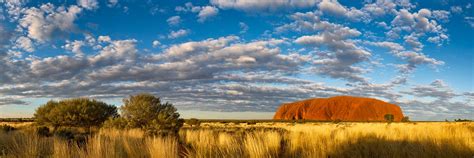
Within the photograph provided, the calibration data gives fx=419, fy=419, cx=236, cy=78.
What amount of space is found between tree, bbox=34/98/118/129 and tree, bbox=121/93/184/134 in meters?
4.00

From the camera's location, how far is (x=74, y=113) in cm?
2727

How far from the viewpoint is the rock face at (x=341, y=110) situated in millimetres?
158125

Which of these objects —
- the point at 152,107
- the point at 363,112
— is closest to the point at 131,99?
the point at 152,107

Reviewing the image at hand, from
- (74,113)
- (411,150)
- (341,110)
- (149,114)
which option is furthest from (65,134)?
(341,110)

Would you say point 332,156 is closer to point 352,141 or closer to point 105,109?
point 352,141

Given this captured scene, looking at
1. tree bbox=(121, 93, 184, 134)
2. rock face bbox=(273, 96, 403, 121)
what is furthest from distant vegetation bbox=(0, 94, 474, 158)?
rock face bbox=(273, 96, 403, 121)

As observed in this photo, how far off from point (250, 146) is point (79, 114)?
2210 centimetres

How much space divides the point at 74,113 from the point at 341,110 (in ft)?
484

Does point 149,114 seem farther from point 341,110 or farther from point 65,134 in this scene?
point 341,110

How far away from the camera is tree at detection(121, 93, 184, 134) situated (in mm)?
24203

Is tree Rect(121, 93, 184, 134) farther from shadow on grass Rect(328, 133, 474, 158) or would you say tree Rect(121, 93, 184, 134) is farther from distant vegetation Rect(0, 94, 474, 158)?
shadow on grass Rect(328, 133, 474, 158)

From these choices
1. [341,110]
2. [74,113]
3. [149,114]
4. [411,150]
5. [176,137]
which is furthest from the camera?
[341,110]

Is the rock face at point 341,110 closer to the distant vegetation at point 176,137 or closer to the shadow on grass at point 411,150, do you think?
the distant vegetation at point 176,137

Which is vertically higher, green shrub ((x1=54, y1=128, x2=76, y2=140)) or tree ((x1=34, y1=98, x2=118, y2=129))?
tree ((x1=34, y1=98, x2=118, y2=129))
